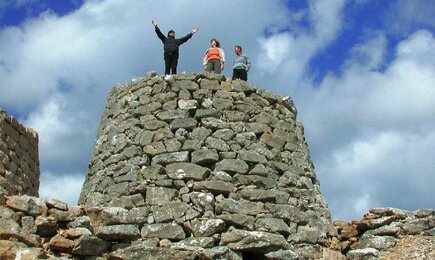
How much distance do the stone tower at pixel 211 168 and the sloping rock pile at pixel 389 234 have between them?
45 cm

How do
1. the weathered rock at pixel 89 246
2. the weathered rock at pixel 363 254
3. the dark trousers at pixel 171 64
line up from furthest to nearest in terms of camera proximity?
the dark trousers at pixel 171 64, the weathered rock at pixel 363 254, the weathered rock at pixel 89 246

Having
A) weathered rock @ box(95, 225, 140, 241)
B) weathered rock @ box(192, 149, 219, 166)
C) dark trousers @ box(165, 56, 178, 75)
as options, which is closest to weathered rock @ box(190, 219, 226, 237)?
weathered rock @ box(95, 225, 140, 241)

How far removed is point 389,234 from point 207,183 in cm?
304

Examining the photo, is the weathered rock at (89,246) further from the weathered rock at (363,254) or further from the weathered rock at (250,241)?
the weathered rock at (363,254)

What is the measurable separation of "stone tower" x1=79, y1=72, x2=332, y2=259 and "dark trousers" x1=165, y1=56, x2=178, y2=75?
74cm

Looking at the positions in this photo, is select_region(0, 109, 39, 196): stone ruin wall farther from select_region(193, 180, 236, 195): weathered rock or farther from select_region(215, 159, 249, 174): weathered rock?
select_region(215, 159, 249, 174): weathered rock

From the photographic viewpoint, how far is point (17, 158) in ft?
35.1

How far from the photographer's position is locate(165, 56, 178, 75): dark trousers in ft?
39.9

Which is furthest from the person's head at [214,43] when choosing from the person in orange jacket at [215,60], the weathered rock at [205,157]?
the weathered rock at [205,157]

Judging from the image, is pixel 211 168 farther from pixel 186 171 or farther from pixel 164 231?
pixel 164 231

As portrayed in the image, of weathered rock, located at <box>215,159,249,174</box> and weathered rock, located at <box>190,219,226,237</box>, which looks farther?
weathered rock, located at <box>215,159,249,174</box>

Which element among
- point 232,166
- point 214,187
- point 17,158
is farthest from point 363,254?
point 17,158

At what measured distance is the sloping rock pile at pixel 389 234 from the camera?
33.3 ft

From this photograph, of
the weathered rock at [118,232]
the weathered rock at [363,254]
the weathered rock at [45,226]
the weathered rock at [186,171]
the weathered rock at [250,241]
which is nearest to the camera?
the weathered rock at [45,226]
